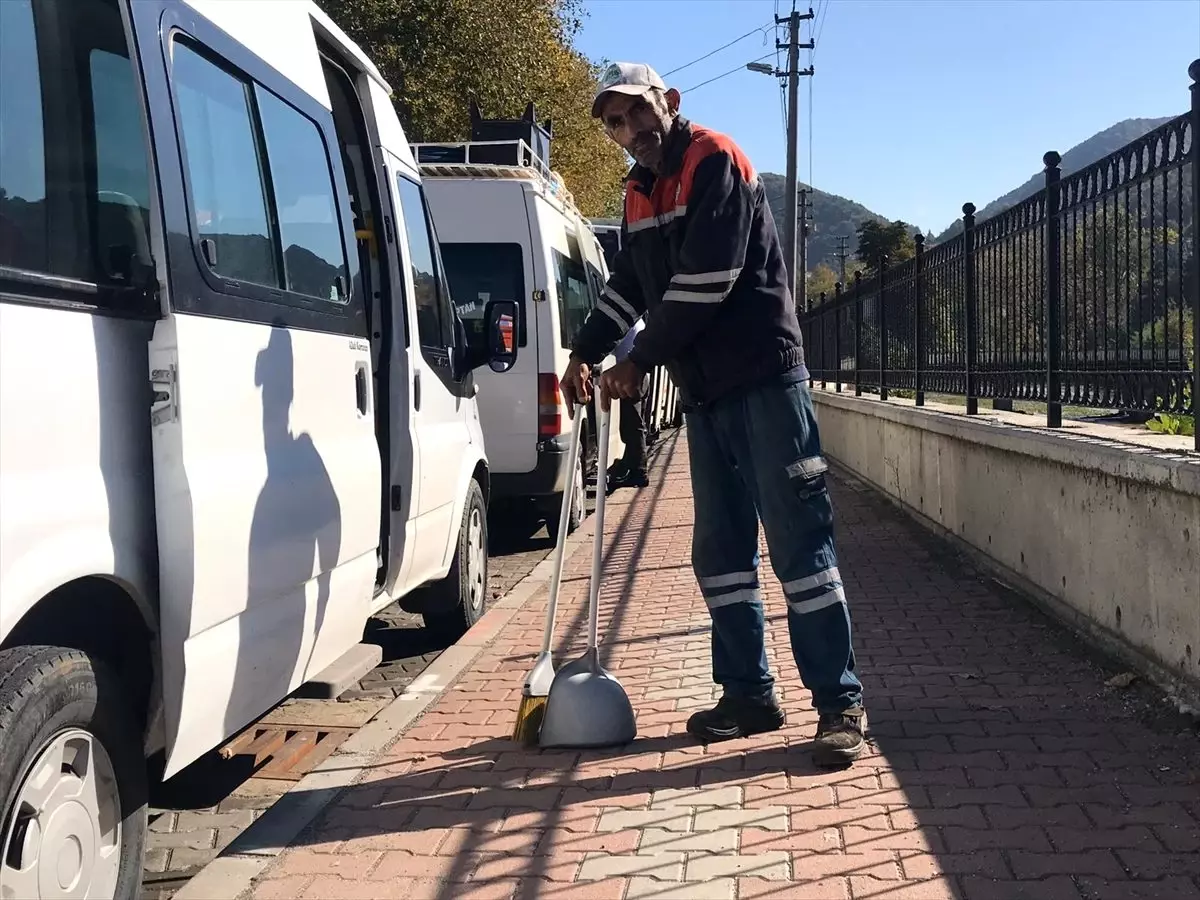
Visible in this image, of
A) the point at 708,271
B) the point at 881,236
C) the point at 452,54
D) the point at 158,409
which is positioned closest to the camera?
the point at 158,409

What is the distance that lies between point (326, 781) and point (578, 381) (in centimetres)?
159

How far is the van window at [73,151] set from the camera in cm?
250

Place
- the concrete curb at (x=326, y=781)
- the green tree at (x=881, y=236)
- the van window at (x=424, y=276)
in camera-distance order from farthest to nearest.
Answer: the green tree at (x=881, y=236)
the van window at (x=424, y=276)
the concrete curb at (x=326, y=781)

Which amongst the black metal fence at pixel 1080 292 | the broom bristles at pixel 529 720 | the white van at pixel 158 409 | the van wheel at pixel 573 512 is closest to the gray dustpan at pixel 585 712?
the broom bristles at pixel 529 720

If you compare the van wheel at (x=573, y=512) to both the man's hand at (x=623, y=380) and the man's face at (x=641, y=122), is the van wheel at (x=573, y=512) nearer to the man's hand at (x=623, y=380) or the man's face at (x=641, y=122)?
the man's hand at (x=623, y=380)

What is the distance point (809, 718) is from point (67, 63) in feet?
10.7

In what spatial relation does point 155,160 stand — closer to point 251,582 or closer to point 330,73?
point 251,582

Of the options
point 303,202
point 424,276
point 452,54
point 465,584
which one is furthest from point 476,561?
point 452,54

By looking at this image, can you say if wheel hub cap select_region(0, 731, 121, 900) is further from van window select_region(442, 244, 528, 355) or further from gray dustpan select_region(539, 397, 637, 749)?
van window select_region(442, 244, 528, 355)

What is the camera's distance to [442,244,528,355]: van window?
29.2 ft

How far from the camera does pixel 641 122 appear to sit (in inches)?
157

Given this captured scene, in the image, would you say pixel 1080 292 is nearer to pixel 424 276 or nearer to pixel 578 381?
pixel 578 381

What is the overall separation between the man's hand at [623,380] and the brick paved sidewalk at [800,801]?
4.05ft

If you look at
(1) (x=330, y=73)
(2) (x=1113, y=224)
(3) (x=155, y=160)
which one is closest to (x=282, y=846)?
(3) (x=155, y=160)
